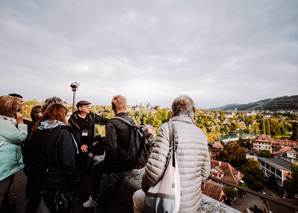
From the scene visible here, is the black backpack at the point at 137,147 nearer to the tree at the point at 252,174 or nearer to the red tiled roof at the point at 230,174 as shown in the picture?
the red tiled roof at the point at 230,174

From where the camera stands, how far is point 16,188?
2844mm

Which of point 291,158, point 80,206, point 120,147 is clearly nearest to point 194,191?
point 120,147

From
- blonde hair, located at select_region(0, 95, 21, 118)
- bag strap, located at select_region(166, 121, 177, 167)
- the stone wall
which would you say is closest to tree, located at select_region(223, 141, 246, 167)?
the stone wall

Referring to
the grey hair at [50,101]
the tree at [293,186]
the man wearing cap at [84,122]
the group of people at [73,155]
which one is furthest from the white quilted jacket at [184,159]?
the tree at [293,186]

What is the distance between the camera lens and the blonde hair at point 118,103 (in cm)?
208

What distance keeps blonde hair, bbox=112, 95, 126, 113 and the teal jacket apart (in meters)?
1.21

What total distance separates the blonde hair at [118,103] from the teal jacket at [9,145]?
121 centimetres

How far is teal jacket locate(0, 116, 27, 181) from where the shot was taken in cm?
177

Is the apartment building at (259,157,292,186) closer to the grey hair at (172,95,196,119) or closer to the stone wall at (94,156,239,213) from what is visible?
the stone wall at (94,156,239,213)

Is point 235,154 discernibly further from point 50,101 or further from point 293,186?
point 50,101

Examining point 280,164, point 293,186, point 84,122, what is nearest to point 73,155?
point 84,122

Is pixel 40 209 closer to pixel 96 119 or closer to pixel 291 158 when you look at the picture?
pixel 96 119

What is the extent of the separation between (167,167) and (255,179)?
35184 mm

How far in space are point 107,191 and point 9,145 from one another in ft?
4.50
